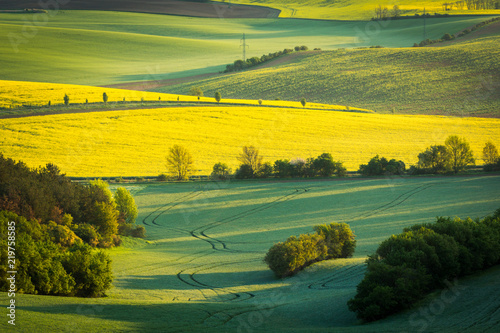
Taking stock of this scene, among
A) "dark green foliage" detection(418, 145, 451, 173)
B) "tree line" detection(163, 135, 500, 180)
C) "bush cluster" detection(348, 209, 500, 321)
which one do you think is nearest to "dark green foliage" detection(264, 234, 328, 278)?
"bush cluster" detection(348, 209, 500, 321)

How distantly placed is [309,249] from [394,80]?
9472cm

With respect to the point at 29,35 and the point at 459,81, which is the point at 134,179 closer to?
the point at 459,81

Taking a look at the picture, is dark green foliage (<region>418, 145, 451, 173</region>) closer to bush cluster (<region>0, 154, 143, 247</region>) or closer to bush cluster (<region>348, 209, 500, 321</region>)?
bush cluster (<region>0, 154, 143, 247</region>)

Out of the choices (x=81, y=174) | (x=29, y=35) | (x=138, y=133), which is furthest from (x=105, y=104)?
(x=29, y=35)

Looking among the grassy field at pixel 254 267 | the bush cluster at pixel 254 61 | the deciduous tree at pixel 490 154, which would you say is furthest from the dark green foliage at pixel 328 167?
the bush cluster at pixel 254 61

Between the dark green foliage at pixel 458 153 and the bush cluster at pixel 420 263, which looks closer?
the bush cluster at pixel 420 263

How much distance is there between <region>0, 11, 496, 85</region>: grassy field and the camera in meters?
132

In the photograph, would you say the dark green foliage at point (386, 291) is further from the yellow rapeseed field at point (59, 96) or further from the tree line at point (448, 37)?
the tree line at point (448, 37)

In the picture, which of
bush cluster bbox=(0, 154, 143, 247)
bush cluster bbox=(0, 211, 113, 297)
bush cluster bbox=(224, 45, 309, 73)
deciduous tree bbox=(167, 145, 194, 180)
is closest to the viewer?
bush cluster bbox=(0, 211, 113, 297)

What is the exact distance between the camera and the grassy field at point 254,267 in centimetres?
2025

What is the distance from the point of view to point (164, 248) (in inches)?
1551

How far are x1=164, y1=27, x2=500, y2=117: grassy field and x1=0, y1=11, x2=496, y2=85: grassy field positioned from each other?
18.1 m

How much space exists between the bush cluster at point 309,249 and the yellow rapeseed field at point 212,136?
27760 mm

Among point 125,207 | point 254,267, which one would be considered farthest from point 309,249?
point 125,207
